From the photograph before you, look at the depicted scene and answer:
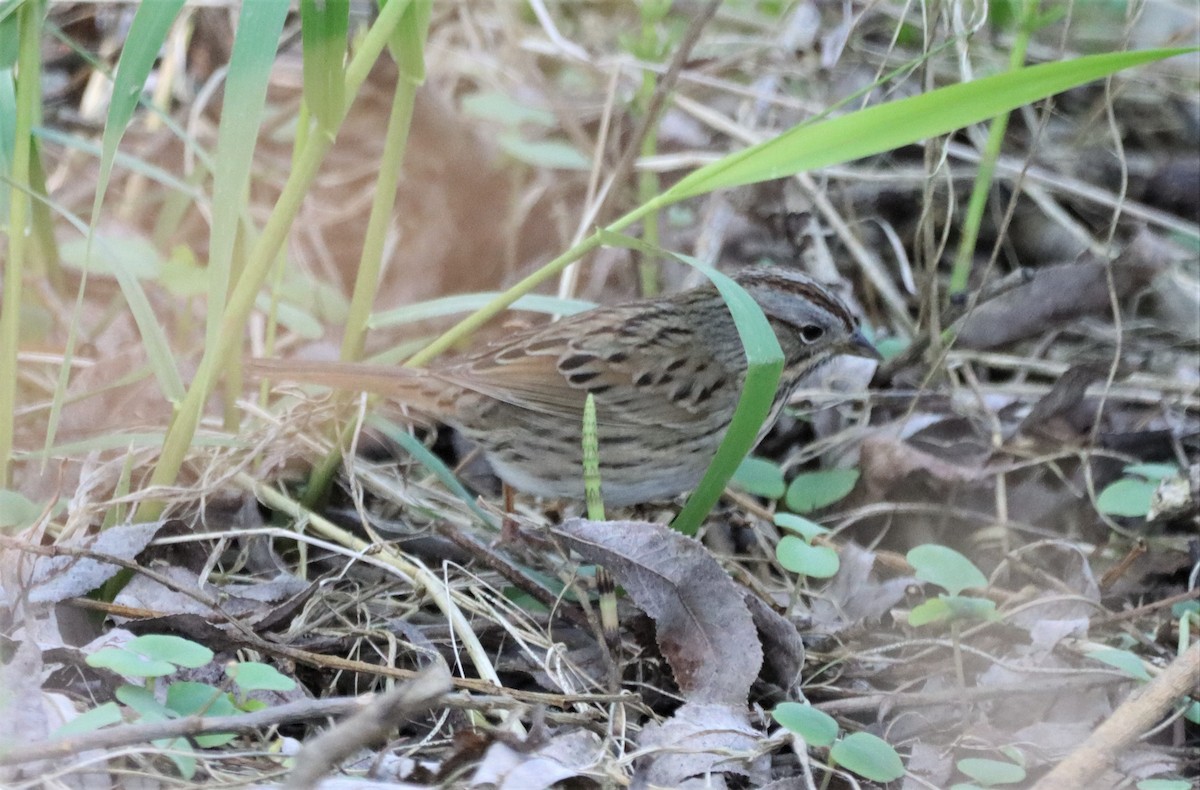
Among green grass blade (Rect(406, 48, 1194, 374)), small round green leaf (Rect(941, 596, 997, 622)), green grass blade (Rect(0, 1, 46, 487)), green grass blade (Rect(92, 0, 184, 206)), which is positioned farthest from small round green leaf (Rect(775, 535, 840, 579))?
green grass blade (Rect(0, 1, 46, 487))

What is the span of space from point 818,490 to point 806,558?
0.79 meters

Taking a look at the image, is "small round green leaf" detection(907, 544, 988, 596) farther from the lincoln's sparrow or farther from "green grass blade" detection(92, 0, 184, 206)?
"green grass blade" detection(92, 0, 184, 206)

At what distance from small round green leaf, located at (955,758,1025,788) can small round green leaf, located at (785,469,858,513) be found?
1114mm

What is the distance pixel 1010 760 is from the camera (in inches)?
95.6

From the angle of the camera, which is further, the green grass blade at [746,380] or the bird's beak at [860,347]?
the bird's beak at [860,347]

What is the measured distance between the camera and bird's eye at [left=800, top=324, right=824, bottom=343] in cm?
357

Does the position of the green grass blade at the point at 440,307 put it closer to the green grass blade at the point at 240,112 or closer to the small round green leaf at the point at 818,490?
the green grass blade at the point at 240,112

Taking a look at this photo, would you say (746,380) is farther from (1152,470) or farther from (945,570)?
(1152,470)

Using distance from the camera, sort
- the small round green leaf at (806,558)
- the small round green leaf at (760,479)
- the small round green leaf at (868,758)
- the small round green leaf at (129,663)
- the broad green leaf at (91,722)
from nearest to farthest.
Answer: the broad green leaf at (91,722) < the small round green leaf at (129,663) < the small round green leaf at (868,758) < the small round green leaf at (806,558) < the small round green leaf at (760,479)

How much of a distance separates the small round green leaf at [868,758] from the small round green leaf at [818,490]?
3.65ft

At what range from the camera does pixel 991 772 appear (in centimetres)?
224

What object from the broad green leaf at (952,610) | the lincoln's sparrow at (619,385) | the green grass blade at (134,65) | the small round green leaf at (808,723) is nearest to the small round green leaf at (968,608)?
the broad green leaf at (952,610)

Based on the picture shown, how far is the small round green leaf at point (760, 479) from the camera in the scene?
131 inches

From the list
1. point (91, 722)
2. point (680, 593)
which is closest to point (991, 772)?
point (680, 593)
